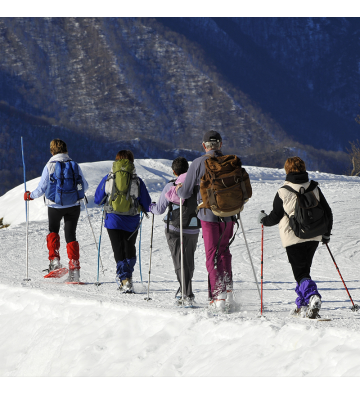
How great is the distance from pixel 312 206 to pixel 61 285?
3.43 meters

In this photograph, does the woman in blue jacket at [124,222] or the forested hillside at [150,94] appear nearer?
the woman in blue jacket at [124,222]

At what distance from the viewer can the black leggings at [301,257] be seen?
4.34 m

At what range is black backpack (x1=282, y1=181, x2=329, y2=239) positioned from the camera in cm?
424

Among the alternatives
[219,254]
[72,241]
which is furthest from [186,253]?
[72,241]

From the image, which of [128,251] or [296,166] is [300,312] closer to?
[296,166]

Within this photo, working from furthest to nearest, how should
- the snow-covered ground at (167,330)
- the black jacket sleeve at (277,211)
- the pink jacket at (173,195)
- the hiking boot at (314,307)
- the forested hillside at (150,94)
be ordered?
the forested hillside at (150,94) < the pink jacket at (173,195) < the black jacket sleeve at (277,211) < the hiking boot at (314,307) < the snow-covered ground at (167,330)

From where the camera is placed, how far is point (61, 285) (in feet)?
20.3

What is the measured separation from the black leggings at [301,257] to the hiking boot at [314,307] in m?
0.22

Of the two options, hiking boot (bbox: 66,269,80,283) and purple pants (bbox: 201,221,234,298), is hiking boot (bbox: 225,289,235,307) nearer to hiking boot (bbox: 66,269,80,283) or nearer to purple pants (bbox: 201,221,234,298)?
purple pants (bbox: 201,221,234,298)

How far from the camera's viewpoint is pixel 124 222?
5.68 m

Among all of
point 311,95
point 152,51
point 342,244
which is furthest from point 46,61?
point 342,244

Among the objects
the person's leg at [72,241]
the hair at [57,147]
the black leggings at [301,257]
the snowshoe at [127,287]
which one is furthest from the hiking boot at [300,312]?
the hair at [57,147]

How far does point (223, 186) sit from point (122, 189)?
1563 millimetres

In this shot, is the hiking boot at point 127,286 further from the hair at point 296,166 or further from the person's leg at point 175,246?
the hair at point 296,166
